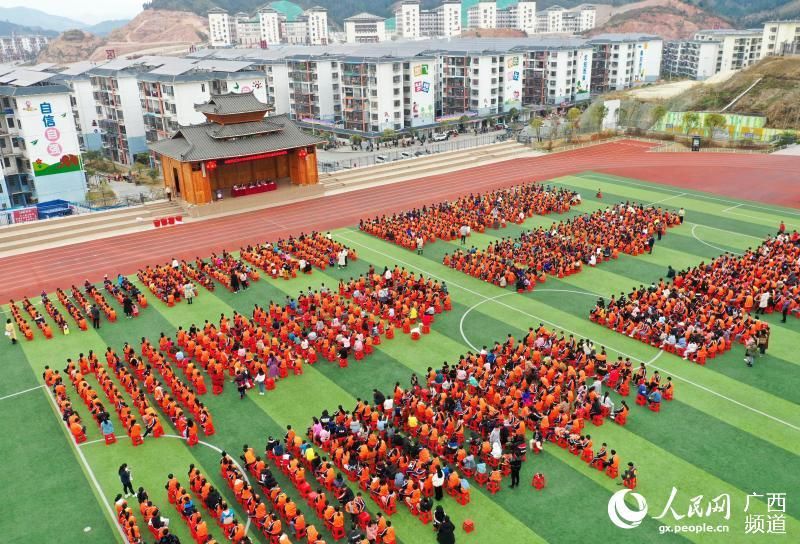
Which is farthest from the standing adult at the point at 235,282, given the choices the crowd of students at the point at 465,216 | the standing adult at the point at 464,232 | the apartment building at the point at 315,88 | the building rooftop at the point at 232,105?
the apartment building at the point at 315,88

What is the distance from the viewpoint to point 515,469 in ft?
56.1

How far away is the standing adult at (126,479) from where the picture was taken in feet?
56.4

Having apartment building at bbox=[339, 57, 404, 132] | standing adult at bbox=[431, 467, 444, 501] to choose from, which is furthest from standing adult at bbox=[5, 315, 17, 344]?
apartment building at bbox=[339, 57, 404, 132]

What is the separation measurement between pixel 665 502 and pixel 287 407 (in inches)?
473

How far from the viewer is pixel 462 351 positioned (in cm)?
2489

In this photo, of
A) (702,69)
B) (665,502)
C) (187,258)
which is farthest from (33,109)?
(702,69)

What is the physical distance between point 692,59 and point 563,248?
121 m

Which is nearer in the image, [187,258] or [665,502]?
[665,502]

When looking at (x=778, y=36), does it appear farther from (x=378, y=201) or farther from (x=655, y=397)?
(x=655, y=397)

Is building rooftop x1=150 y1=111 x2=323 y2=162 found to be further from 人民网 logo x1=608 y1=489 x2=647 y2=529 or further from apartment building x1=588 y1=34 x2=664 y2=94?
apartment building x1=588 y1=34 x2=664 y2=94

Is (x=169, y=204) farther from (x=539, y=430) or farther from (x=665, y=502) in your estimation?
(x=665, y=502)

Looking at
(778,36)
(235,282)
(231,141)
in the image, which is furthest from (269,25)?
(235,282)

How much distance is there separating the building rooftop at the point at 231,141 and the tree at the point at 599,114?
38.3m

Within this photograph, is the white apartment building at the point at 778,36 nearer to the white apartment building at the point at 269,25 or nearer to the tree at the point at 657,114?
the tree at the point at 657,114
